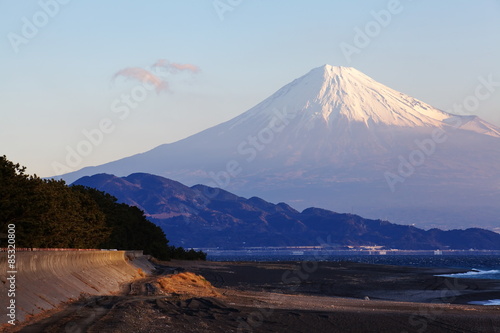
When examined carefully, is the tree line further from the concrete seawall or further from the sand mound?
the sand mound

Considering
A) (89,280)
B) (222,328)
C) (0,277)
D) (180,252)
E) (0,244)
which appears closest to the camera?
(0,277)

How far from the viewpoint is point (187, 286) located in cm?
3566

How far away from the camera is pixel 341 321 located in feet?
80.5

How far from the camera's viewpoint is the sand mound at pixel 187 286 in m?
31.7

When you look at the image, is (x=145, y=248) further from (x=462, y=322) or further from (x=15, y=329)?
(x=15, y=329)

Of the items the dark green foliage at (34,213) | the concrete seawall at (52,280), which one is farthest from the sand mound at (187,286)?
the dark green foliage at (34,213)

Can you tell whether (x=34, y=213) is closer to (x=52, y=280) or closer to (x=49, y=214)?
(x=49, y=214)

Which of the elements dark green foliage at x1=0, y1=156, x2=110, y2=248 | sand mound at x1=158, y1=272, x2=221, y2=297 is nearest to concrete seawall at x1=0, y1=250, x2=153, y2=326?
sand mound at x1=158, y1=272, x2=221, y2=297

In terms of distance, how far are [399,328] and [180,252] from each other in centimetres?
9789

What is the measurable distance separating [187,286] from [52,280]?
11.2 metres

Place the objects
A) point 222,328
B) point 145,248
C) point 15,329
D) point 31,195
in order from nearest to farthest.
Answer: point 15,329 < point 222,328 < point 31,195 < point 145,248

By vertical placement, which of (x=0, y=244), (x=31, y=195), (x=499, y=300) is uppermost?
(x=31, y=195)

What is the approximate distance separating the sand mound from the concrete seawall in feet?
6.67

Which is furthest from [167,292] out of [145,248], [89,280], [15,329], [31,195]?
[145,248]
